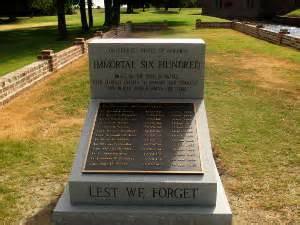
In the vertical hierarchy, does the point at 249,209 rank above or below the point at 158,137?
below

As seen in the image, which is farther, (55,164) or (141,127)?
(55,164)

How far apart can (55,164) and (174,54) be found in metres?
3.73

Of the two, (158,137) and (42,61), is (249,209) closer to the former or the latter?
(158,137)

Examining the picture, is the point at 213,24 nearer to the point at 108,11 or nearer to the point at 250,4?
the point at 108,11

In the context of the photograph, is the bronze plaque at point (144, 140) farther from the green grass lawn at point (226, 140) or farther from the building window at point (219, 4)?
the building window at point (219, 4)

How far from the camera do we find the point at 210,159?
5.65 metres

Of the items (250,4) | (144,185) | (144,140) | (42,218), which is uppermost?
(250,4)

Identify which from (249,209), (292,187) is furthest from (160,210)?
(292,187)

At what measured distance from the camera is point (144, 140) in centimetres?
595

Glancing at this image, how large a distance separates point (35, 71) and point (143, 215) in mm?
12208

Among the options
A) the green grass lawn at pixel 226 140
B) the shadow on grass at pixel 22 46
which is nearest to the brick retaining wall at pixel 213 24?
the shadow on grass at pixel 22 46

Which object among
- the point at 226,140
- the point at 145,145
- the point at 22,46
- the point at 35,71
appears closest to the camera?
the point at 145,145

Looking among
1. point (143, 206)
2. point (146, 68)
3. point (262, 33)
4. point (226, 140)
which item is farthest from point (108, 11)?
point (143, 206)

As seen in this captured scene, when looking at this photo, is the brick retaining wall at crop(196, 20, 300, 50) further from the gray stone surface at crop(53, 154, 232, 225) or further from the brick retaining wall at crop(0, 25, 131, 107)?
the gray stone surface at crop(53, 154, 232, 225)
